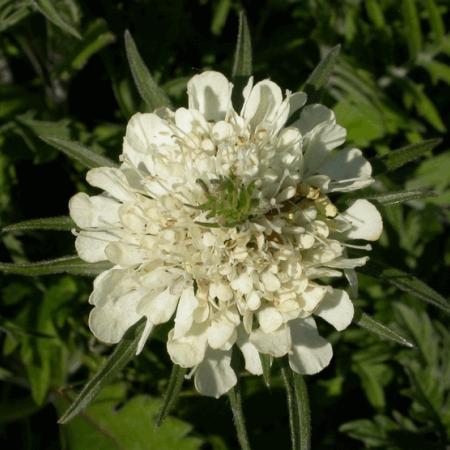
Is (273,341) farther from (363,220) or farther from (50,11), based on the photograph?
(50,11)

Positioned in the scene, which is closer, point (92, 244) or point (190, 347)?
point (190, 347)

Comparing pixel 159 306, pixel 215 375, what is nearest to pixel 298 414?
pixel 215 375

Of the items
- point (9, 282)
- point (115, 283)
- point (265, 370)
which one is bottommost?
point (9, 282)

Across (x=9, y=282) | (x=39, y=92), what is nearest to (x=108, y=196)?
(x=9, y=282)

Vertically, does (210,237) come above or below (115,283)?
above

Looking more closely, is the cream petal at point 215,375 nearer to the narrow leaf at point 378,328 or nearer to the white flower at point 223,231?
the white flower at point 223,231

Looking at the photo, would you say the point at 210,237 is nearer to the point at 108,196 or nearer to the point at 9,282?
the point at 108,196

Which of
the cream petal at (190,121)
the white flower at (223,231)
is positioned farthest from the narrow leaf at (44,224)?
the cream petal at (190,121)

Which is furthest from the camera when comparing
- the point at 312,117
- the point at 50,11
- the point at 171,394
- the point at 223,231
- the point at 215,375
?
the point at 50,11
